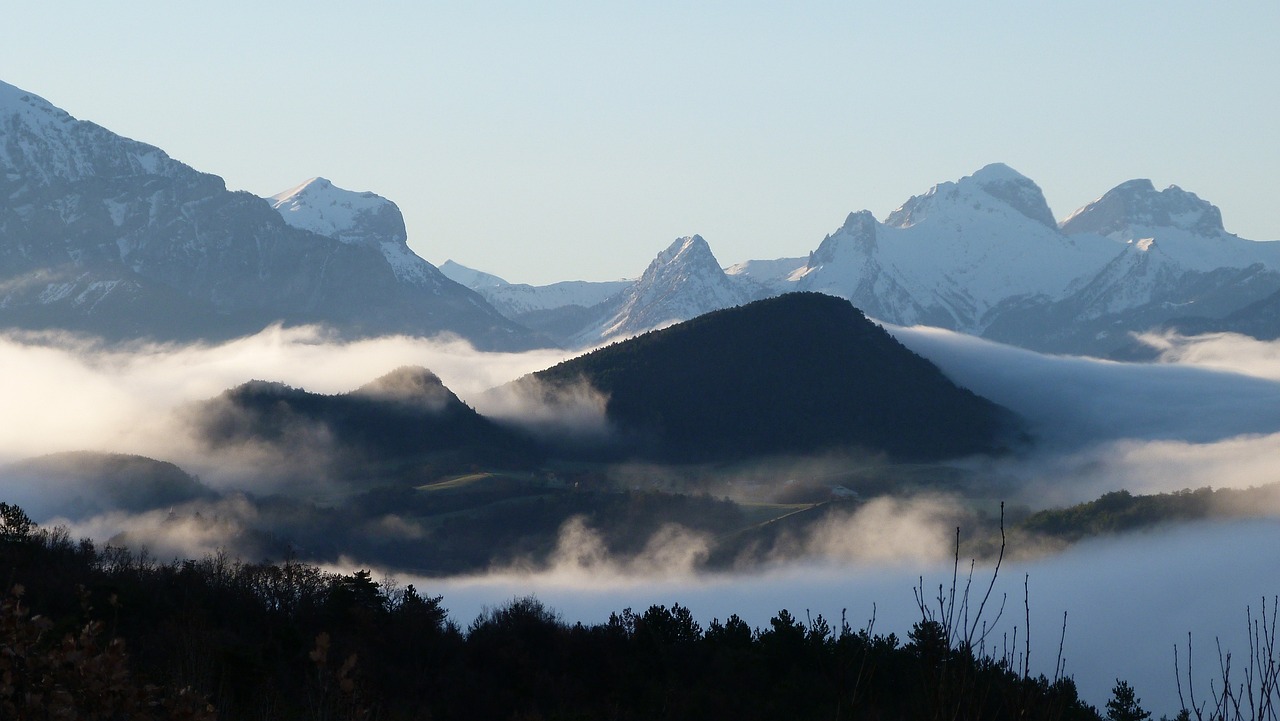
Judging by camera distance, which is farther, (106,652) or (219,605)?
(219,605)

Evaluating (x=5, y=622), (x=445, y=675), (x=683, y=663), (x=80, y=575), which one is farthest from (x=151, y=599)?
(x=5, y=622)

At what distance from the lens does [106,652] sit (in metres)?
21.8

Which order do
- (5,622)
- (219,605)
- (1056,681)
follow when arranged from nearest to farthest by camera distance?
1. (5,622)
2. (1056,681)
3. (219,605)

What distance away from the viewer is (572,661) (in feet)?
287

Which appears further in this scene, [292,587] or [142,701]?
[292,587]

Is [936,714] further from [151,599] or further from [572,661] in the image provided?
[572,661]

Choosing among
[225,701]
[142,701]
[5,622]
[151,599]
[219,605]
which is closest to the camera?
[142,701]

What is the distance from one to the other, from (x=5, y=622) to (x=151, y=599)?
54.2 meters

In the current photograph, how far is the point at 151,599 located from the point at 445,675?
14.5 m

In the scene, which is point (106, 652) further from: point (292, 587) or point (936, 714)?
point (292, 587)

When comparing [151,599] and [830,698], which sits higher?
[151,599]

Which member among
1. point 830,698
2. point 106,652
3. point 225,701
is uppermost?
point 106,652

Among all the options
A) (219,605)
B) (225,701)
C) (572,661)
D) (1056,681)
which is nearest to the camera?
(1056,681)

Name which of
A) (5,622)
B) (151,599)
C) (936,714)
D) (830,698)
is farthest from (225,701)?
(830,698)
